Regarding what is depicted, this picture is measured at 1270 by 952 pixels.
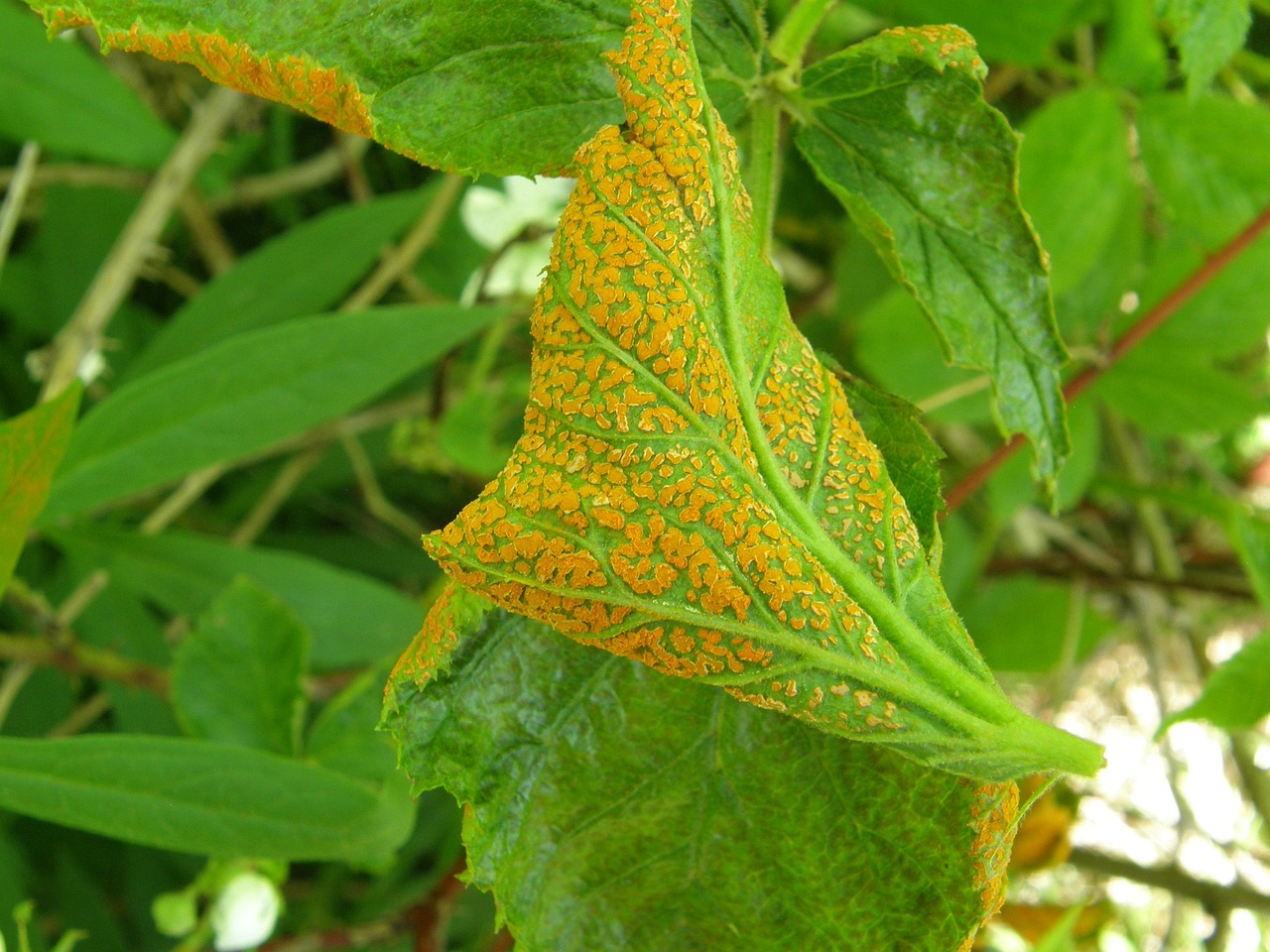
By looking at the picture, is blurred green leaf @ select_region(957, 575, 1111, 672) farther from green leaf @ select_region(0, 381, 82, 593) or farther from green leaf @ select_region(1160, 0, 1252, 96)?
green leaf @ select_region(0, 381, 82, 593)

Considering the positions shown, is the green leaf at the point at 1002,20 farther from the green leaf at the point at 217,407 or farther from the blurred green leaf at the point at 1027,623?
the blurred green leaf at the point at 1027,623

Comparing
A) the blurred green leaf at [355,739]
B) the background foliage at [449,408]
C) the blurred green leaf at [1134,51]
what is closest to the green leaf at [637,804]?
the background foliage at [449,408]

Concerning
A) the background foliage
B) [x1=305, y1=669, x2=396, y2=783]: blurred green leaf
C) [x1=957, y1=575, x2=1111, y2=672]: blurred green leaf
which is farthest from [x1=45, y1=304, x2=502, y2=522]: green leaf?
[x1=957, y1=575, x2=1111, y2=672]: blurred green leaf

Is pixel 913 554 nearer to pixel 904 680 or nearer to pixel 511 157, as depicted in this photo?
pixel 904 680

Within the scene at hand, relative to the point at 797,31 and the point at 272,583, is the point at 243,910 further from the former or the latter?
the point at 797,31

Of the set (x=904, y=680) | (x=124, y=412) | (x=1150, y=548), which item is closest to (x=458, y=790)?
(x=904, y=680)

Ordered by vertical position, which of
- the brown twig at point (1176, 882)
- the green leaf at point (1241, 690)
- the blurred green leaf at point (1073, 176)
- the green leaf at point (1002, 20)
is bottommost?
the brown twig at point (1176, 882)

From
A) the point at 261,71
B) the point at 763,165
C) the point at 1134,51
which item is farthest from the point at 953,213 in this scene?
the point at 1134,51
